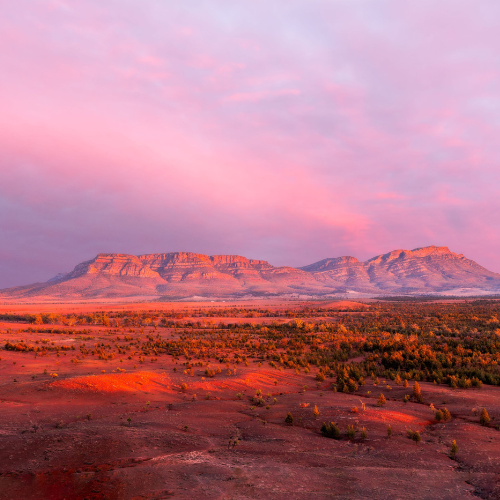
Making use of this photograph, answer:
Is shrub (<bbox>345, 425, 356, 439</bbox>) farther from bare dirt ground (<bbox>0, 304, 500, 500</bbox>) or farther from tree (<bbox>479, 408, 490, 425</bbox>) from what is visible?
tree (<bbox>479, 408, 490, 425</bbox>)

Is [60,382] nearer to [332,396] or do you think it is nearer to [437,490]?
[332,396]

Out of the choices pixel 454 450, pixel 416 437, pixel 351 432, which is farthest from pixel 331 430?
pixel 454 450

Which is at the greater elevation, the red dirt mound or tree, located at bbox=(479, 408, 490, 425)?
tree, located at bbox=(479, 408, 490, 425)

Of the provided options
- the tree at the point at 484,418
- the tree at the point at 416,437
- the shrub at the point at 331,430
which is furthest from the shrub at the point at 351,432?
the tree at the point at 484,418

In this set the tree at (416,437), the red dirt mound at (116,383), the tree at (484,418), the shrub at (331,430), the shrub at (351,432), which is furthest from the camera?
the red dirt mound at (116,383)

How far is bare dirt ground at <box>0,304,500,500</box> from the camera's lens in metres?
→ 7.70

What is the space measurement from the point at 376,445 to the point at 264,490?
5.28 metres

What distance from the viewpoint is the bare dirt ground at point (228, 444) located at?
7.70 metres

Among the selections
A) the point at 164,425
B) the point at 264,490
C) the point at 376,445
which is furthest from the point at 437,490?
the point at 164,425

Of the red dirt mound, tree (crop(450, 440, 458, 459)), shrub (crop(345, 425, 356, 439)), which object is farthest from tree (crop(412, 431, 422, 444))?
the red dirt mound

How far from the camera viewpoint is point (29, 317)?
61.0m

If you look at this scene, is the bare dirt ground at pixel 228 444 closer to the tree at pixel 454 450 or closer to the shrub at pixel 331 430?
the tree at pixel 454 450

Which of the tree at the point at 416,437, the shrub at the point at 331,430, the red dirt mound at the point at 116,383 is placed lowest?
the red dirt mound at the point at 116,383

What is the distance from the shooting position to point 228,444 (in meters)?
10.8
